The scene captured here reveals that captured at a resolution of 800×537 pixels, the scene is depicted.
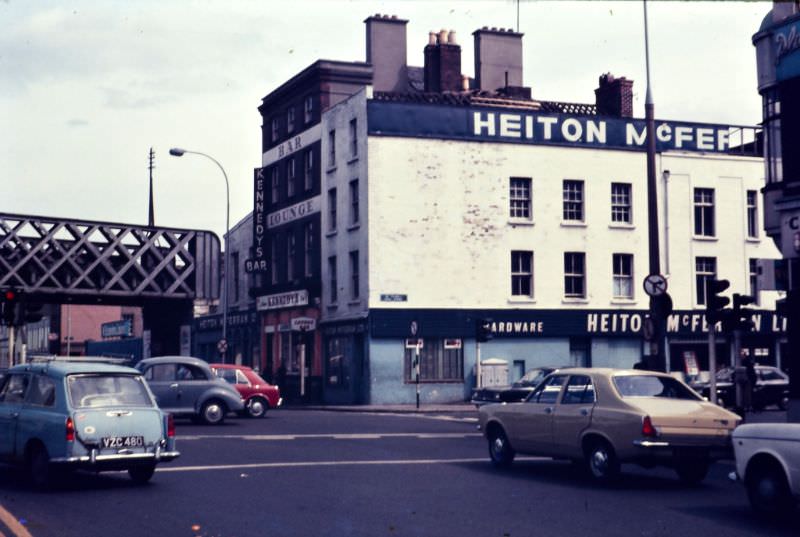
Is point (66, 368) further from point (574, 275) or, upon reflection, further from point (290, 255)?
point (290, 255)

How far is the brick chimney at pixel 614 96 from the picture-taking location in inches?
1930

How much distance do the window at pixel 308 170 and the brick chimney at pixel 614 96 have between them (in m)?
13.0

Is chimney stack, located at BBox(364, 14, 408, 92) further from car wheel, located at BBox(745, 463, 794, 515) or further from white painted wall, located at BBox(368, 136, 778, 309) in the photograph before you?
car wheel, located at BBox(745, 463, 794, 515)

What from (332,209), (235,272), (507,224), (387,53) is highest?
(387,53)

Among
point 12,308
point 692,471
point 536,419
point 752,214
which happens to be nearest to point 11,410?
point 536,419

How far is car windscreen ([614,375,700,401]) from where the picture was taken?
595 inches

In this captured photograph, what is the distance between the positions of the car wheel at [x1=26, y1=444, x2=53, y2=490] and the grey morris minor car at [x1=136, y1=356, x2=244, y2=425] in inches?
509

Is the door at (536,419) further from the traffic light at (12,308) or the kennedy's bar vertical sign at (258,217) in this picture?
the kennedy's bar vertical sign at (258,217)

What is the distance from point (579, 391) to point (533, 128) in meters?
30.7

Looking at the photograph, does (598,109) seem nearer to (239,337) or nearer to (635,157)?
(635,157)

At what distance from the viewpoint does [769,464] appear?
11758 millimetres


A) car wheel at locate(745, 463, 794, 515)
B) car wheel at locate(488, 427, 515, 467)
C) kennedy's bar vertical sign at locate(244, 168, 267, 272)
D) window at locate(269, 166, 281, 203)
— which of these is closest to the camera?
car wheel at locate(745, 463, 794, 515)

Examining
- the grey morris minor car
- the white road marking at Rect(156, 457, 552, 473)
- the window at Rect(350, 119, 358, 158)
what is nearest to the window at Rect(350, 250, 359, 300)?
the window at Rect(350, 119, 358, 158)

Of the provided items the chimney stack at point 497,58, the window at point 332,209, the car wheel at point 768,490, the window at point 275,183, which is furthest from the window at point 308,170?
the car wheel at point 768,490
